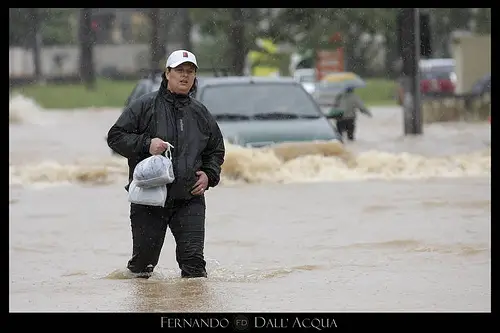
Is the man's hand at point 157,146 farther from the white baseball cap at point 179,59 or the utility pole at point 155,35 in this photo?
the utility pole at point 155,35

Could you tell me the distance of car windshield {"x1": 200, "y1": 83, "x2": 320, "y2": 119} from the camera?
1695cm

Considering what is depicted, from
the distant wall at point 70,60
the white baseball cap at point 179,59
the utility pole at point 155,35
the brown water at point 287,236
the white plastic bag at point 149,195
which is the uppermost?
the distant wall at point 70,60

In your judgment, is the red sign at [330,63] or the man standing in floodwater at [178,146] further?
the red sign at [330,63]

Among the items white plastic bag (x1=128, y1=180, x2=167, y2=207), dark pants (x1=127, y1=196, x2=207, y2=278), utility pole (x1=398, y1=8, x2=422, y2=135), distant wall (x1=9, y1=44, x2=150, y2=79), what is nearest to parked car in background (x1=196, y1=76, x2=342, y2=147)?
dark pants (x1=127, y1=196, x2=207, y2=278)

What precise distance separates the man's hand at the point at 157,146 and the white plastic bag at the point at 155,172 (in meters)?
0.04

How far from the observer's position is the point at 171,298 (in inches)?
353

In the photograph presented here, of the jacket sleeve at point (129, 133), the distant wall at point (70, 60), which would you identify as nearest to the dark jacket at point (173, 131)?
the jacket sleeve at point (129, 133)

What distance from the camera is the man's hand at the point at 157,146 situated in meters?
8.60

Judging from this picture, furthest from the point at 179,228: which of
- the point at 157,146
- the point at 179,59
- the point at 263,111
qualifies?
the point at 263,111

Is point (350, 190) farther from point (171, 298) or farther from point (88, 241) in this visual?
point (171, 298)

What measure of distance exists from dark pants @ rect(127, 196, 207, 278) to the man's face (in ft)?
2.31

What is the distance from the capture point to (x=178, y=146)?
28.8ft

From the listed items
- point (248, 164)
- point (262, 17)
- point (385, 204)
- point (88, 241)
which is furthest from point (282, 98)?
point (262, 17)
